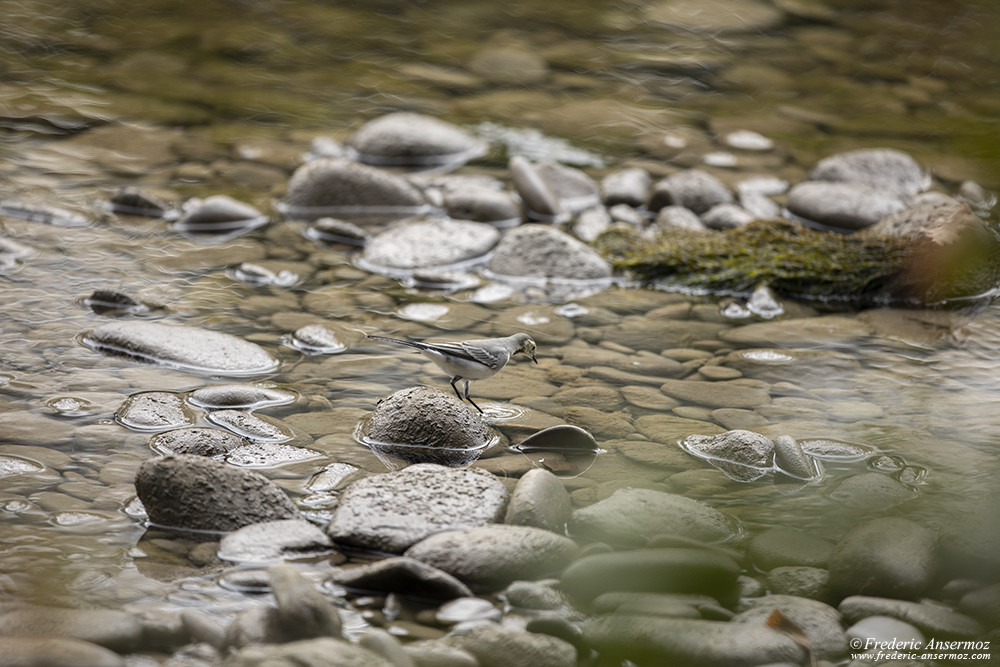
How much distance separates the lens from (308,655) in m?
2.85

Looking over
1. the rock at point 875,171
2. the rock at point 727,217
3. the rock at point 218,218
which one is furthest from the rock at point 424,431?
the rock at point 875,171

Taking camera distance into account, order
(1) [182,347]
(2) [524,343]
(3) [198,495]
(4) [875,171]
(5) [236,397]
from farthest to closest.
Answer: (4) [875,171], (1) [182,347], (2) [524,343], (5) [236,397], (3) [198,495]

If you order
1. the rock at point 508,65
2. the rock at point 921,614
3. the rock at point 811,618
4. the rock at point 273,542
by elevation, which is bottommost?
the rock at point 273,542

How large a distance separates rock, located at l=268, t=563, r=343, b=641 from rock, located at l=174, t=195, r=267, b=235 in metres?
4.15

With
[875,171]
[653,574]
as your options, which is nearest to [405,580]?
[653,574]

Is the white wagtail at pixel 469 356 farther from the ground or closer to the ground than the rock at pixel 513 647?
farther from the ground

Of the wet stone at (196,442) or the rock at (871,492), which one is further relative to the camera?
the wet stone at (196,442)

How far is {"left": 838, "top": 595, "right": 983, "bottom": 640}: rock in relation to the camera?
327 cm

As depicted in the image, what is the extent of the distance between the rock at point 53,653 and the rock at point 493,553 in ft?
3.59

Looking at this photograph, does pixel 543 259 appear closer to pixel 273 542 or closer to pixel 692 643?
pixel 273 542

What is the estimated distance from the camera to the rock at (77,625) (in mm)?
2986

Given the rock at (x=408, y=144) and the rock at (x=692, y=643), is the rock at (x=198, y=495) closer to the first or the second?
the rock at (x=692, y=643)

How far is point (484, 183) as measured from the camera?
7836 millimetres

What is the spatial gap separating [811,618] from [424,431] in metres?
1.84
